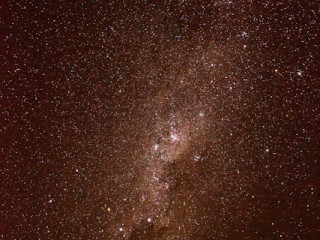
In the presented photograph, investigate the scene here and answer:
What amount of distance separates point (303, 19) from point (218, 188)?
1.79ft

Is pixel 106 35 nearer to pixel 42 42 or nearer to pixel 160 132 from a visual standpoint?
pixel 42 42

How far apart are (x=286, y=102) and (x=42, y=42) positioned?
0.72 meters

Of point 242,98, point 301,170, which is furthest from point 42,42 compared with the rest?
point 301,170

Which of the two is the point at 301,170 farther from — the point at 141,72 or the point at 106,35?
the point at 106,35

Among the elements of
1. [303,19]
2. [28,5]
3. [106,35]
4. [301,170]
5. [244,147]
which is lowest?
[301,170]

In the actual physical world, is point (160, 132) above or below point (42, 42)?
below

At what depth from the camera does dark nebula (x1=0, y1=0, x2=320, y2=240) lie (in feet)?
2.76

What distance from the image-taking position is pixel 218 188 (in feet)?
3.02

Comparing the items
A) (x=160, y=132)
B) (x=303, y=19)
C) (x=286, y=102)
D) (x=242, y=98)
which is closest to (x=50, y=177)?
(x=160, y=132)

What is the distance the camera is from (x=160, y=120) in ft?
2.89

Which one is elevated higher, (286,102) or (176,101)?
(176,101)

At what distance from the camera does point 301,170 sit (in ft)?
3.03

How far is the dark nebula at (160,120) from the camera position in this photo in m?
0.84

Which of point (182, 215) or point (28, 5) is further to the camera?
point (182, 215)
